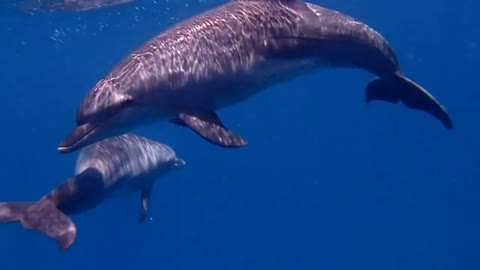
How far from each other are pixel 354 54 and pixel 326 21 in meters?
0.63

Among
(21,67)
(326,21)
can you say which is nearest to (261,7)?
(326,21)

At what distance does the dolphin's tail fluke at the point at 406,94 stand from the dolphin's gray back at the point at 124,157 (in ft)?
13.6

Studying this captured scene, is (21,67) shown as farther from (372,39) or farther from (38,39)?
(372,39)

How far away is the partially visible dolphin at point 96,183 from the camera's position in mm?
8816

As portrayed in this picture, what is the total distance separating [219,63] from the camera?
831cm

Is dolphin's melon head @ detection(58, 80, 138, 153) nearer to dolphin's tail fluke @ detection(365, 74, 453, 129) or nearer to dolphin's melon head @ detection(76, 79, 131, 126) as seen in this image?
dolphin's melon head @ detection(76, 79, 131, 126)

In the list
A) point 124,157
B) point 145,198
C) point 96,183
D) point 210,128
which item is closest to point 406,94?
point 210,128

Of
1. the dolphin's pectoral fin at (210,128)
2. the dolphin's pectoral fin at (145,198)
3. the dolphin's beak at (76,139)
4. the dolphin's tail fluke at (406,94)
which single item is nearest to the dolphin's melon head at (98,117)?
the dolphin's beak at (76,139)

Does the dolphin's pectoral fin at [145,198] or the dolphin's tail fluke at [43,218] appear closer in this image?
the dolphin's tail fluke at [43,218]

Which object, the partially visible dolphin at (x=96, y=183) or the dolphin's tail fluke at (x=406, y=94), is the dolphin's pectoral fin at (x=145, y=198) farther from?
the dolphin's tail fluke at (x=406, y=94)

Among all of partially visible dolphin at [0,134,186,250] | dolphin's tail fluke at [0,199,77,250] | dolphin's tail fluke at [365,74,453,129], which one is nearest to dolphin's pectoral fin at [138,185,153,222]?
partially visible dolphin at [0,134,186,250]

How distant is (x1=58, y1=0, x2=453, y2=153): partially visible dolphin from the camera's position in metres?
7.76

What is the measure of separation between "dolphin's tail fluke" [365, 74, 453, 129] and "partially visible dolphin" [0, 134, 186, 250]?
4.30 metres

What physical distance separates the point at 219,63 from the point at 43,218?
9.86ft
